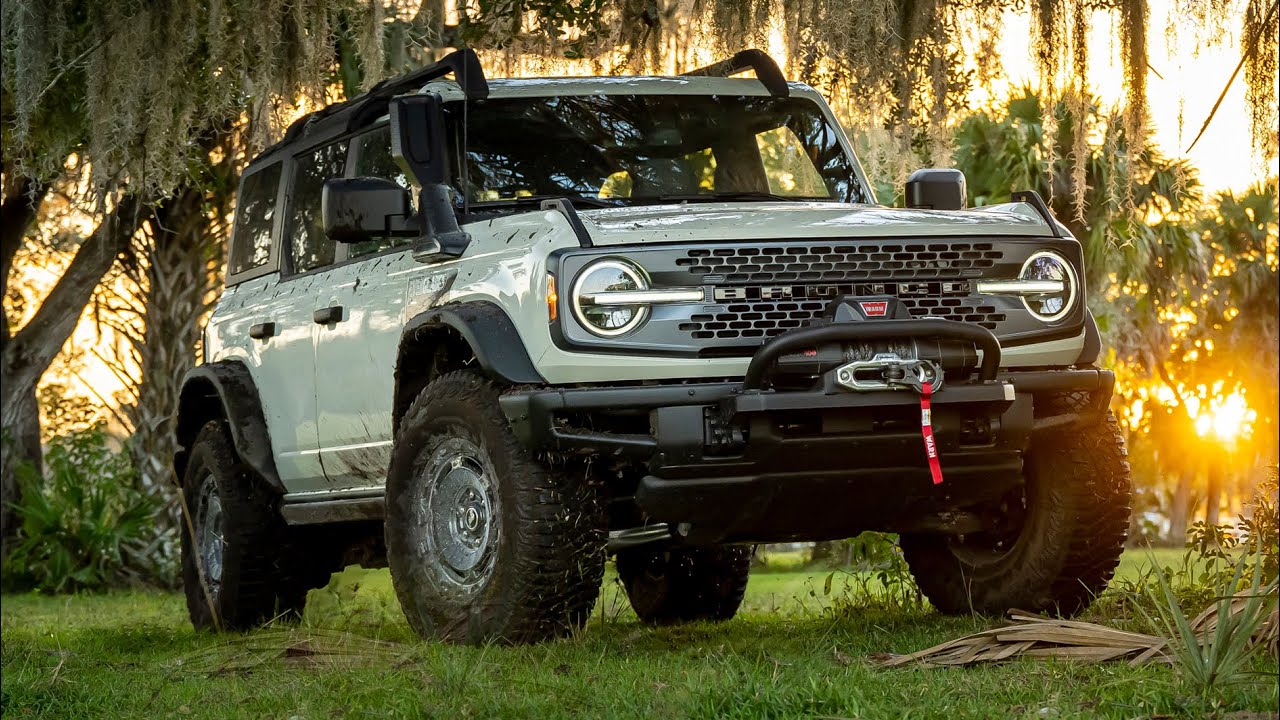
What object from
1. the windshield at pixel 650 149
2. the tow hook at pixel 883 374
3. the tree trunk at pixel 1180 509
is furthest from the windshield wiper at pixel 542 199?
the tree trunk at pixel 1180 509

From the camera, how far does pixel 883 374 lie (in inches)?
209

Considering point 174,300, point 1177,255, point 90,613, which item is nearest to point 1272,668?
point 90,613

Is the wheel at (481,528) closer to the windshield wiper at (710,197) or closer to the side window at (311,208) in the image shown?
the windshield wiper at (710,197)

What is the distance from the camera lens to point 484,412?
567 cm

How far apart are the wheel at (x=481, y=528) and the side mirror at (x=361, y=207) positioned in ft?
2.12

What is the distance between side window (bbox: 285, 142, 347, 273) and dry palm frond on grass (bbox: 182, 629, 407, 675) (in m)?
1.81

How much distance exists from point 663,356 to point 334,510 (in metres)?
2.24

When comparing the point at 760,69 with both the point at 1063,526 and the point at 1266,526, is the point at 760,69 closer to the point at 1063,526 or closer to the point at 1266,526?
the point at 1063,526

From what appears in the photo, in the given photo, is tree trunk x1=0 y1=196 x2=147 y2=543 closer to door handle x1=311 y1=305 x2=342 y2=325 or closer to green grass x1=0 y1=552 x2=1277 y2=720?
door handle x1=311 y1=305 x2=342 y2=325

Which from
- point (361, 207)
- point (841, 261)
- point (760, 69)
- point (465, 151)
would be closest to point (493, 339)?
point (361, 207)

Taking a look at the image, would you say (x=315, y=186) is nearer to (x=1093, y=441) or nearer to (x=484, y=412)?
(x=484, y=412)

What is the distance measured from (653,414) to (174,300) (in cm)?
1193

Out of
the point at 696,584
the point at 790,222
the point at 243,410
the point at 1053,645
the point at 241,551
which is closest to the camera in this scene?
the point at 1053,645

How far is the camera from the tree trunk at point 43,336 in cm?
1570
